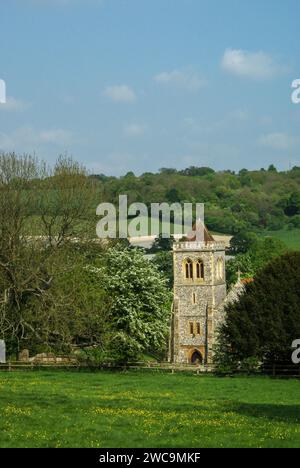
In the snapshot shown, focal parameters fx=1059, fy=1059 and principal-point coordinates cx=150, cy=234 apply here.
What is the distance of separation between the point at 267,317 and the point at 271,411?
90.2 ft

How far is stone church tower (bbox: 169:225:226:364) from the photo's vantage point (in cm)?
7962

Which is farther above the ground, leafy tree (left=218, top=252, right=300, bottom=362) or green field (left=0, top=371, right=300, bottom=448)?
leafy tree (left=218, top=252, right=300, bottom=362)

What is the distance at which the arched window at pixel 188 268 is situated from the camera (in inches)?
3214

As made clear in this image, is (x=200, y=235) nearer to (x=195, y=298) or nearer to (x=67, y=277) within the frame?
(x=195, y=298)

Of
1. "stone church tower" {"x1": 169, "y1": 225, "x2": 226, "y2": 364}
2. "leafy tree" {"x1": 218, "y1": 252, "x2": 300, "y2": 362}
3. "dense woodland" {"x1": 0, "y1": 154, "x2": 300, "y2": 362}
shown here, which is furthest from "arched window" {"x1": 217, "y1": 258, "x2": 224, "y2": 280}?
"leafy tree" {"x1": 218, "y1": 252, "x2": 300, "y2": 362}

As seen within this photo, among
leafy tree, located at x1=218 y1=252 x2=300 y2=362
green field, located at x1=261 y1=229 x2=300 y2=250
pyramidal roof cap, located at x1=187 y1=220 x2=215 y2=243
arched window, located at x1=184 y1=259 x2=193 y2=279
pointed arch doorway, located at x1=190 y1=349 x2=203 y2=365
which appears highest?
green field, located at x1=261 y1=229 x2=300 y2=250

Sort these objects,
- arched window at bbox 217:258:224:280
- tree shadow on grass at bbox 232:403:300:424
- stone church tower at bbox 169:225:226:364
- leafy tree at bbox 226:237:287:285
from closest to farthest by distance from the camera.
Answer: tree shadow on grass at bbox 232:403:300:424 → stone church tower at bbox 169:225:226:364 → arched window at bbox 217:258:224:280 → leafy tree at bbox 226:237:287:285

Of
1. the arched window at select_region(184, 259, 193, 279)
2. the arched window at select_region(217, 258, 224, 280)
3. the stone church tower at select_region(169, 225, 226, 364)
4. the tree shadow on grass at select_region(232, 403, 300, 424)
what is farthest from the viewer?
the arched window at select_region(217, 258, 224, 280)

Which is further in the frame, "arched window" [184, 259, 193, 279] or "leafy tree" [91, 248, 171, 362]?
"arched window" [184, 259, 193, 279]

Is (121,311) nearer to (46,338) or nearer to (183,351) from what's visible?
(46,338)

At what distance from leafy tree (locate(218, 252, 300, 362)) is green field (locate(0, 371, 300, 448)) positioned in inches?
468

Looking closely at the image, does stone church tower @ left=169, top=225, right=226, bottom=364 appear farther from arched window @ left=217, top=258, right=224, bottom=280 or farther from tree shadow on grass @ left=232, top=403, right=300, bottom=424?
tree shadow on grass @ left=232, top=403, right=300, bottom=424

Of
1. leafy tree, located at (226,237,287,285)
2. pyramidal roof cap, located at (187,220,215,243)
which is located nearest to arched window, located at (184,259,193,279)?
pyramidal roof cap, located at (187,220,215,243)
